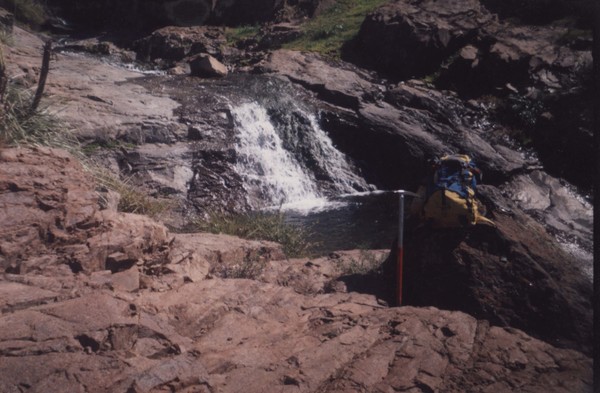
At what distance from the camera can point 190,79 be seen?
1386cm

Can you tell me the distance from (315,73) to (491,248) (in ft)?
34.3

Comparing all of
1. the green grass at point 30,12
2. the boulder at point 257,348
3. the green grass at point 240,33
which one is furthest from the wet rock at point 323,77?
the boulder at point 257,348

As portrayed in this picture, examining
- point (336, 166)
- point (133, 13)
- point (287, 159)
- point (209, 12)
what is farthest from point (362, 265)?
point (133, 13)

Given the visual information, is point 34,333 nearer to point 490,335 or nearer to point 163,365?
point 163,365

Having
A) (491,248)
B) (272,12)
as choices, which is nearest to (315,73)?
(272,12)

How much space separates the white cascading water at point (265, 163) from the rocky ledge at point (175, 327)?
551cm

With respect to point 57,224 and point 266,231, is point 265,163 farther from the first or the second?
point 57,224

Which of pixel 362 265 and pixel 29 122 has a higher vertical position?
pixel 29 122

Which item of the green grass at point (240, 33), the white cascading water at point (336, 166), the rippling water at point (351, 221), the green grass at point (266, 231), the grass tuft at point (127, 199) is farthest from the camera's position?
the green grass at point (240, 33)

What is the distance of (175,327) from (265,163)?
7550 mm

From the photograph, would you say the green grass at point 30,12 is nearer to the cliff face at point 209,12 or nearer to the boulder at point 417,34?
the cliff face at point 209,12

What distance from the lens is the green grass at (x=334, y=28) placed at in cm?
1751

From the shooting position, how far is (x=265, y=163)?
1096 centimetres

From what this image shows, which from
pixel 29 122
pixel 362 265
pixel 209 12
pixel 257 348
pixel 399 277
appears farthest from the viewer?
pixel 209 12
